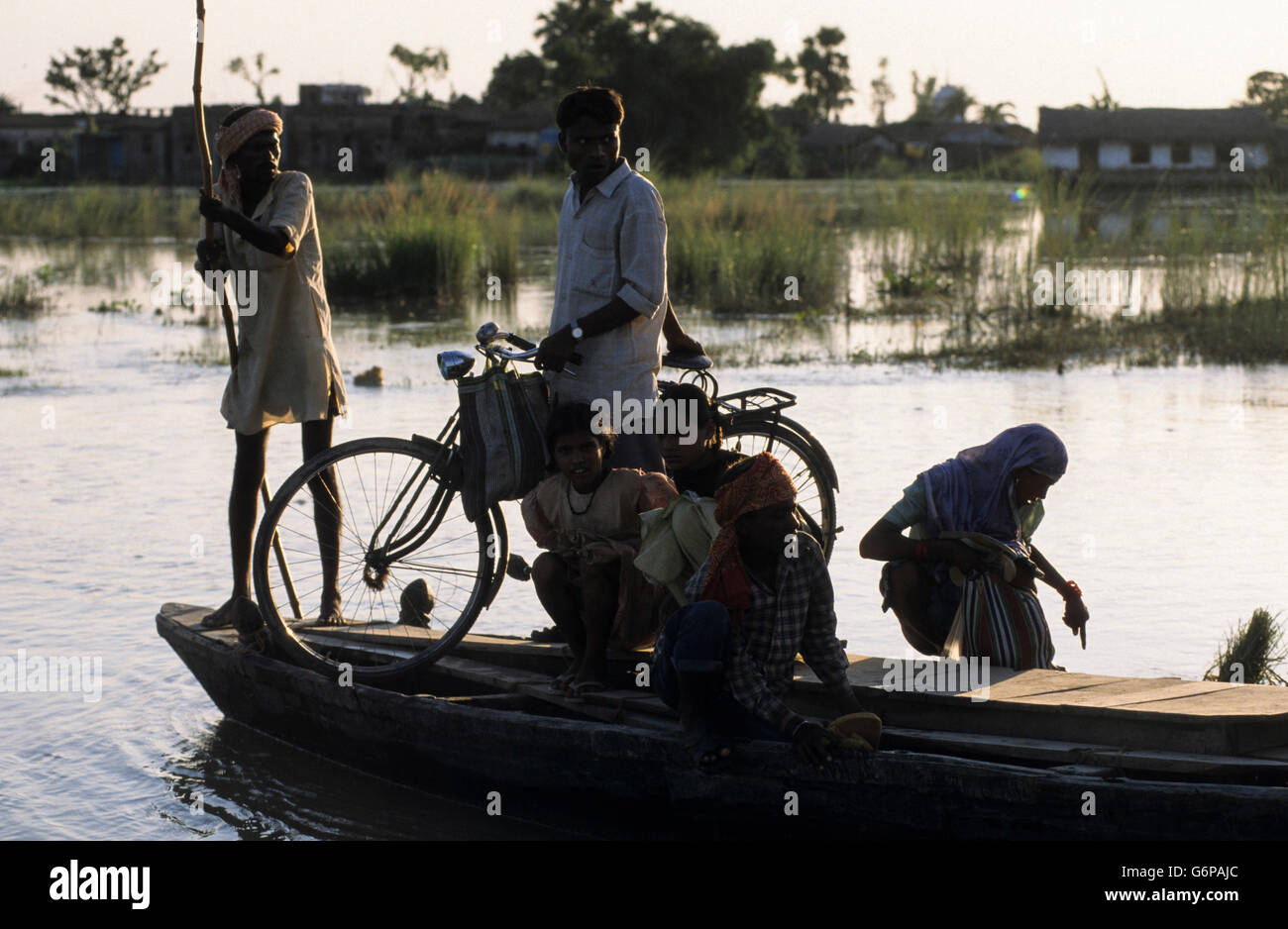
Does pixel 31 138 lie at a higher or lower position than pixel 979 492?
higher

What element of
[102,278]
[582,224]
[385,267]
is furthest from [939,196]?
[582,224]

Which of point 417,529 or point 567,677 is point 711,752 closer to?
point 567,677

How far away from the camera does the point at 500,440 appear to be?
461 centimetres

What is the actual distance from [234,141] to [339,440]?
502 centimetres

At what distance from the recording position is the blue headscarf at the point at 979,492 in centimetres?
461

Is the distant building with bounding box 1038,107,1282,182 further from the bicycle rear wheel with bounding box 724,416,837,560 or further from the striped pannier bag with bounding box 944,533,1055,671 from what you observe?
the striped pannier bag with bounding box 944,533,1055,671

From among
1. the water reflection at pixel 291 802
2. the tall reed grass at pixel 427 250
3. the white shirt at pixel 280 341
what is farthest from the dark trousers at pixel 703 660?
the tall reed grass at pixel 427 250

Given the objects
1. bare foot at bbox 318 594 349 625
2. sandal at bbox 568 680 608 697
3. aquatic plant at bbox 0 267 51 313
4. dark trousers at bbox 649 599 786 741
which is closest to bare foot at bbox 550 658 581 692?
sandal at bbox 568 680 608 697

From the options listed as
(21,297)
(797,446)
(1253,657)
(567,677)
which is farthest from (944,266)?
(567,677)

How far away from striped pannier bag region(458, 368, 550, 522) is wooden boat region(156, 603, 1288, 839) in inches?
22.9

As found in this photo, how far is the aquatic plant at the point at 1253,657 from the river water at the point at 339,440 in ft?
0.79

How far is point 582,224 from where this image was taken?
464cm

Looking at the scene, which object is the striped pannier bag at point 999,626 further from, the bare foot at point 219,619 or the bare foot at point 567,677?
the bare foot at point 219,619

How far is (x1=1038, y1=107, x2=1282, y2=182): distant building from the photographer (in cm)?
4338
